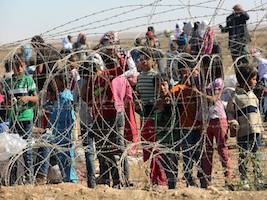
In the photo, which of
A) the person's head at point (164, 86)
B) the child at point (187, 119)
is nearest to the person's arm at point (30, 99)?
the person's head at point (164, 86)

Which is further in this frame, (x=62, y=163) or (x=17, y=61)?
Result: (x=62, y=163)

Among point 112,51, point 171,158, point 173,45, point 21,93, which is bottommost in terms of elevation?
point 171,158

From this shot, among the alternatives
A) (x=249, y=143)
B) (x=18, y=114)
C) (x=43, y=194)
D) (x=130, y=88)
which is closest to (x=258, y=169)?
(x=249, y=143)

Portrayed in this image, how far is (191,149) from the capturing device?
6.95m

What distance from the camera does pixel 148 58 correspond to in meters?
7.14

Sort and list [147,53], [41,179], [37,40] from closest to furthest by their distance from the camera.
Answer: [147,53], [37,40], [41,179]

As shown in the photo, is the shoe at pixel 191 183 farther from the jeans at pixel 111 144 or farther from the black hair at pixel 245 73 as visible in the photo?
the black hair at pixel 245 73

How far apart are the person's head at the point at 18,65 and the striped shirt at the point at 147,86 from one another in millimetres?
1446

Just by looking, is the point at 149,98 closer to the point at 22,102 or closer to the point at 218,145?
the point at 218,145

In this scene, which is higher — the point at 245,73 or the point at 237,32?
the point at 237,32

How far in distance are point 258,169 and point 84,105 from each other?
2026 mm

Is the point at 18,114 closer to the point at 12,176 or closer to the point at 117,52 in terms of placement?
the point at 12,176

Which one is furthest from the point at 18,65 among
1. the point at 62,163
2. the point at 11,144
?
the point at 62,163

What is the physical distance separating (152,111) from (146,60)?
0.55 m
